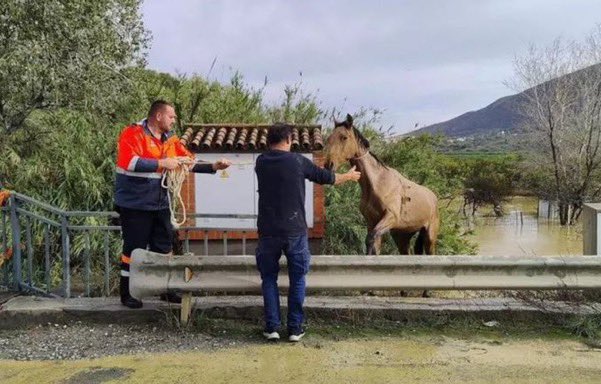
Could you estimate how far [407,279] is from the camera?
4676 mm

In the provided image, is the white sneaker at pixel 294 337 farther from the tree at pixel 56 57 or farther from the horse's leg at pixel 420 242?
the tree at pixel 56 57

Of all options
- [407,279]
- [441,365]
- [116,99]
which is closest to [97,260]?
[116,99]

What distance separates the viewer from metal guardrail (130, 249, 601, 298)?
15.3ft

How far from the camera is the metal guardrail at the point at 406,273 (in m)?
4.67

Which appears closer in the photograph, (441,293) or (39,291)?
(39,291)

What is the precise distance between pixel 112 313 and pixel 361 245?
5.54 meters

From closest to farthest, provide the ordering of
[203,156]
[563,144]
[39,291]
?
1. [39,291]
2. [203,156]
3. [563,144]

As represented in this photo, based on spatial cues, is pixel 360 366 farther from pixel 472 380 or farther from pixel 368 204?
pixel 368 204

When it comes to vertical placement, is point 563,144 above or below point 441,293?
above

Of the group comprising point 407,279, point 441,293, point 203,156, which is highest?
point 203,156

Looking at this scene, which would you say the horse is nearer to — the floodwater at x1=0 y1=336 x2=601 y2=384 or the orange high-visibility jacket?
the floodwater at x1=0 y1=336 x2=601 y2=384

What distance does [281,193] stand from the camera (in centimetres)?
446

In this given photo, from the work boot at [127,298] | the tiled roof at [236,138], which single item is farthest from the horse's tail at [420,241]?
the work boot at [127,298]

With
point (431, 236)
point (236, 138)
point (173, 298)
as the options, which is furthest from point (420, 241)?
point (236, 138)
